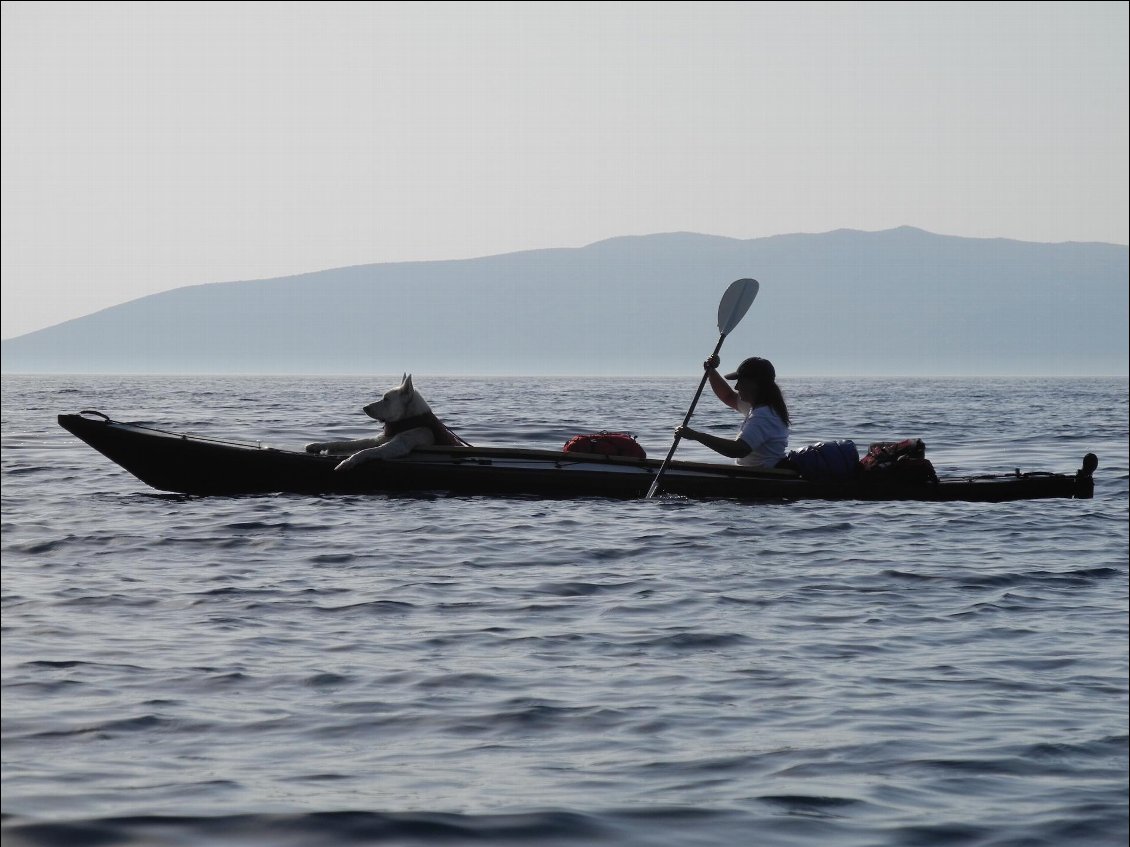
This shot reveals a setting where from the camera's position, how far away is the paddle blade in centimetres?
1730

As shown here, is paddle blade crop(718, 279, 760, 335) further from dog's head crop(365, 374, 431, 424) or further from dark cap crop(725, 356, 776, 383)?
dog's head crop(365, 374, 431, 424)

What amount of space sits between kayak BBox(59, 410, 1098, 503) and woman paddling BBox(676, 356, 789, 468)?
0.77 feet

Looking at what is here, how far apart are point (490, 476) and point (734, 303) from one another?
4.19 m

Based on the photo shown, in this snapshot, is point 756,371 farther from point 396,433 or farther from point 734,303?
point 396,433

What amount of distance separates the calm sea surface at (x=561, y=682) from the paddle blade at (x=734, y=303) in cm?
446

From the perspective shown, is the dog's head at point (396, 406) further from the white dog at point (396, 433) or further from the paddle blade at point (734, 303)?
the paddle blade at point (734, 303)

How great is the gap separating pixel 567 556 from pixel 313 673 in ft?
14.8

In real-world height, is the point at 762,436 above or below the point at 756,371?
below

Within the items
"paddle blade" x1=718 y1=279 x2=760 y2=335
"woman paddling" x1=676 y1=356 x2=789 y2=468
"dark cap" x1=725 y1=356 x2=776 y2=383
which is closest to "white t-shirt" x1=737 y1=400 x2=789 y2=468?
"woman paddling" x1=676 y1=356 x2=789 y2=468

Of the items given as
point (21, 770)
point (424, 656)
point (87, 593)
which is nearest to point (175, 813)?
point (21, 770)

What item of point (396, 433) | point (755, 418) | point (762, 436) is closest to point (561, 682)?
point (755, 418)

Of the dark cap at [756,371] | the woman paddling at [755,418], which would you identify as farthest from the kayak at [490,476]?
the dark cap at [756,371]

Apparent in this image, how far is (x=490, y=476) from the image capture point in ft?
49.9

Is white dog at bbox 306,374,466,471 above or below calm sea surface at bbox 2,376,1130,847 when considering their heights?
above
